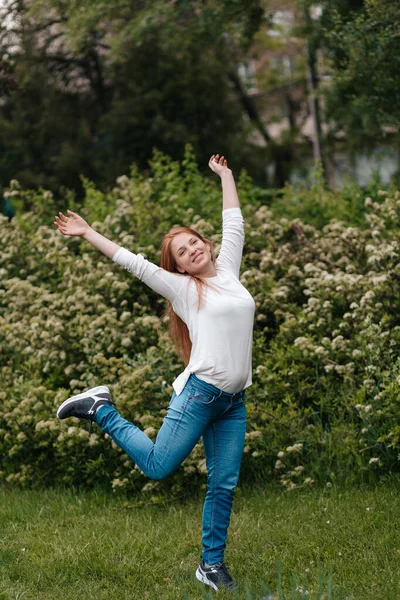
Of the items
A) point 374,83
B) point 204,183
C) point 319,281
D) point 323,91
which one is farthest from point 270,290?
point 323,91

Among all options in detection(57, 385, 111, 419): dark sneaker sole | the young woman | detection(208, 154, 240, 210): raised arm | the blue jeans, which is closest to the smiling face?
the young woman

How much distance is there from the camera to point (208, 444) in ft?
13.8

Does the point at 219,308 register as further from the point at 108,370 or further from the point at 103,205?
the point at 103,205

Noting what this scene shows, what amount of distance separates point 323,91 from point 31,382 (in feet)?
41.7

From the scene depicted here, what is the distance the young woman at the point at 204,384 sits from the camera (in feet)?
13.2

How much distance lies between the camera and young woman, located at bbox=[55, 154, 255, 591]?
4020mm

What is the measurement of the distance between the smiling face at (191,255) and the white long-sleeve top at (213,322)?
57 mm

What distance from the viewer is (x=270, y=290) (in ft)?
23.8

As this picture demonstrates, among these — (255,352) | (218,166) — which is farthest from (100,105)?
(218,166)

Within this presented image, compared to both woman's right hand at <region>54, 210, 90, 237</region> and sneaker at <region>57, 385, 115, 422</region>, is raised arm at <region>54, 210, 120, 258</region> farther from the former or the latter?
sneaker at <region>57, 385, 115, 422</region>

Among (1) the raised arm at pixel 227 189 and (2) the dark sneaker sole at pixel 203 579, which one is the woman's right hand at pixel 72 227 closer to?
(1) the raised arm at pixel 227 189

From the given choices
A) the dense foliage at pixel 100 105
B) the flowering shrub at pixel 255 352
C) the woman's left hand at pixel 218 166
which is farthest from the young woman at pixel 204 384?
the dense foliage at pixel 100 105

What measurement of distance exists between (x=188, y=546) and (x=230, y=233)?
1.82m

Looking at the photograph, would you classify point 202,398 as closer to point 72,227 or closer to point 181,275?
point 181,275
